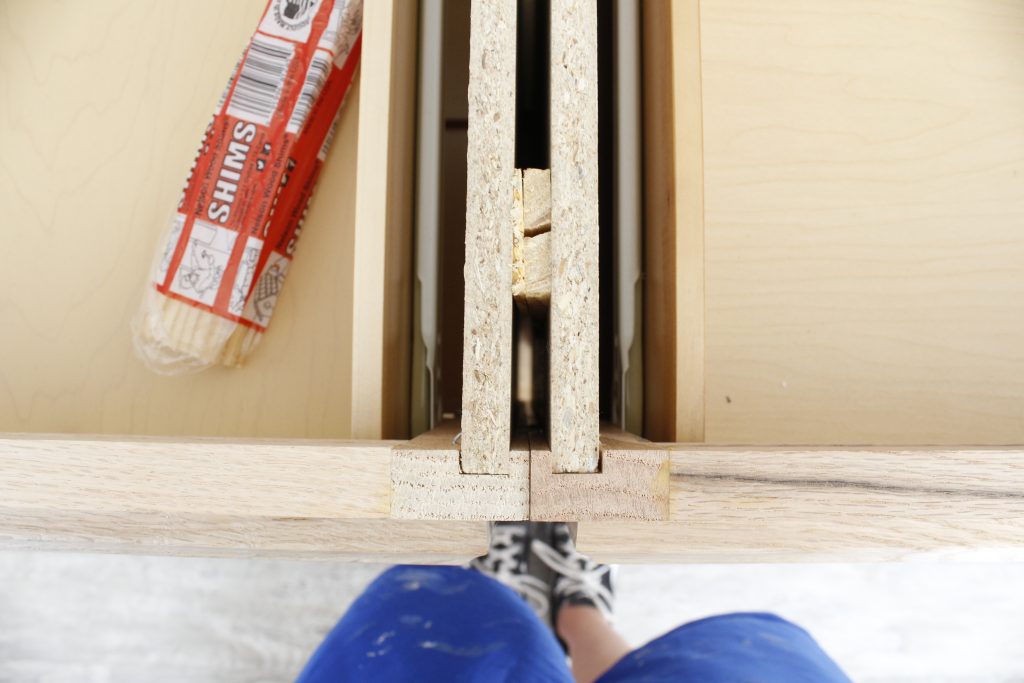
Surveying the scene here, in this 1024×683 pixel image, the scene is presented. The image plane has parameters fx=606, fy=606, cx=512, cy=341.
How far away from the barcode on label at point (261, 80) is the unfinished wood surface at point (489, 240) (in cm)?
33

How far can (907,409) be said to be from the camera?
0.56 meters

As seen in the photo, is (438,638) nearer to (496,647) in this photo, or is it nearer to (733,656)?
(496,647)

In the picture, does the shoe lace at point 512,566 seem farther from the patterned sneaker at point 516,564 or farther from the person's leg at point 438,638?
the person's leg at point 438,638

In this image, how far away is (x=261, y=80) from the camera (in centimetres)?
54

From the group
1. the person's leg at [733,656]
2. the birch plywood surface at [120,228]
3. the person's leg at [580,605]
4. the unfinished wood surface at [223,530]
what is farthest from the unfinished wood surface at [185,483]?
the person's leg at [580,605]

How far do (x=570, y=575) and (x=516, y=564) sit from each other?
3.5 inches

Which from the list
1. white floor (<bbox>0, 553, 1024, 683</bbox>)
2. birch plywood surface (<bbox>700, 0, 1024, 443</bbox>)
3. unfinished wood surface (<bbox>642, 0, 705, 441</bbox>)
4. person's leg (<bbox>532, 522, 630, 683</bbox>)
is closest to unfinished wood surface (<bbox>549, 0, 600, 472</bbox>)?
unfinished wood surface (<bbox>642, 0, 705, 441</bbox>)

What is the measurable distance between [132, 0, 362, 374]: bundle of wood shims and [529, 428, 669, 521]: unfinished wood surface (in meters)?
0.39

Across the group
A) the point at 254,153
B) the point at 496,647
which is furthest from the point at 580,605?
the point at 254,153

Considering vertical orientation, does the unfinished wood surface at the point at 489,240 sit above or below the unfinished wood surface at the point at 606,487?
above

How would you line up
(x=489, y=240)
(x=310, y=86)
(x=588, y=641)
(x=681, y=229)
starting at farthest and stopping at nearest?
1. (x=588, y=641)
2. (x=310, y=86)
3. (x=681, y=229)
4. (x=489, y=240)

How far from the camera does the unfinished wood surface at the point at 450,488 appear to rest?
28 cm

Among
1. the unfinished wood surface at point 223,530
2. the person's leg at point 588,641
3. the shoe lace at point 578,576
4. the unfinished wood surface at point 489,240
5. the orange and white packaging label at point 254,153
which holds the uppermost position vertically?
the orange and white packaging label at point 254,153

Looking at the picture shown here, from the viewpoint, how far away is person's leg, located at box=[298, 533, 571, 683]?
0.57 m
